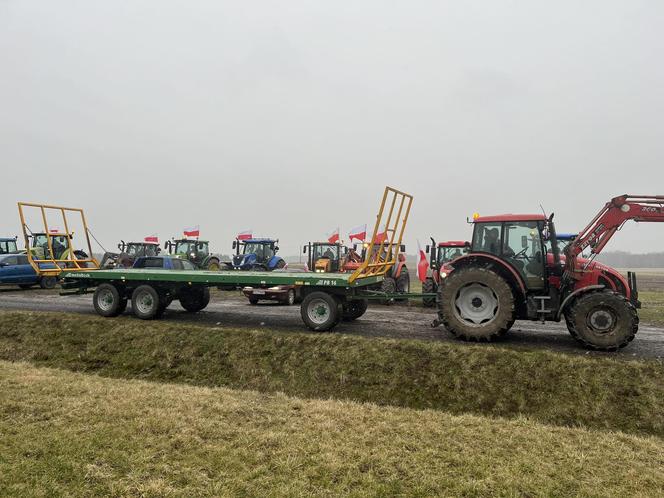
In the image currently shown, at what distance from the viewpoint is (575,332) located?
25.8ft

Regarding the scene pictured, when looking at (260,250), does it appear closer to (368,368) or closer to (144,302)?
(144,302)

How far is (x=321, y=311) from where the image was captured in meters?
9.91

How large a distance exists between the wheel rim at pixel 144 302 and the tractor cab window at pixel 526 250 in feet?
29.1

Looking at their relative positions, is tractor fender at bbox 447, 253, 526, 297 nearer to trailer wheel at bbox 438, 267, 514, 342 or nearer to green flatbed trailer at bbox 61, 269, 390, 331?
trailer wheel at bbox 438, 267, 514, 342

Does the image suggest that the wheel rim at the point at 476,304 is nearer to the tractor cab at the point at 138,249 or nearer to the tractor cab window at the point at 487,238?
the tractor cab window at the point at 487,238

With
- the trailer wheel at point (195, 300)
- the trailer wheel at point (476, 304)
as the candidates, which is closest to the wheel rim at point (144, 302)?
the trailer wheel at point (195, 300)

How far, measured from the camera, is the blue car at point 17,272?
1961 centimetres

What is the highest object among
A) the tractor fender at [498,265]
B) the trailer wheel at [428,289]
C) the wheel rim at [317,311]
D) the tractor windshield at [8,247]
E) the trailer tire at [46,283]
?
the tractor windshield at [8,247]

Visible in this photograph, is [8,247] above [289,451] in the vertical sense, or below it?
above

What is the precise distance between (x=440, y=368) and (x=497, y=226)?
Answer: 3.34 m

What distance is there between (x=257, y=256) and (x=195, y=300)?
9110 millimetres

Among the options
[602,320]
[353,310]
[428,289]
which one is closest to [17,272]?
[353,310]

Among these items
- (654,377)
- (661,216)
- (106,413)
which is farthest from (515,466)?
(661,216)

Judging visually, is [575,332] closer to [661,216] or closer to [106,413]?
[661,216]
